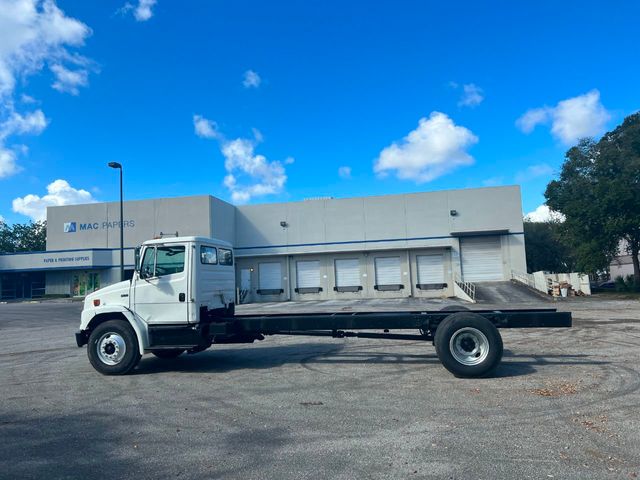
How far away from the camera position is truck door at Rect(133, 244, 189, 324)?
8.84 m

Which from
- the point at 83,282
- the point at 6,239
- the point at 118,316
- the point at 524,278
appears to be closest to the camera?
Result: the point at 118,316

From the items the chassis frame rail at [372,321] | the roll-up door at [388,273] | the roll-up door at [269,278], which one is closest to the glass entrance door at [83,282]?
the roll-up door at [269,278]

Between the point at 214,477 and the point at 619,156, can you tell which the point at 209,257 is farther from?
the point at 619,156

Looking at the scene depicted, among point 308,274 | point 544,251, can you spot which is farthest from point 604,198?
point 544,251

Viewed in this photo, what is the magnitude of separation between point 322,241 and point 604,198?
70.6 feet

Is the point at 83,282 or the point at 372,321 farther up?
the point at 83,282

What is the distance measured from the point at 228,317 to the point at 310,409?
372 centimetres

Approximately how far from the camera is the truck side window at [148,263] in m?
8.96

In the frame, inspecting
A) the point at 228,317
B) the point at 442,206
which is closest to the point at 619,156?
the point at 442,206

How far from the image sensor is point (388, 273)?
38.8 metres

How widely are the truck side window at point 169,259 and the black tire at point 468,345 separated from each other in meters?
5.11

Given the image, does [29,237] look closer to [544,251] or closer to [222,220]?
[222,220]

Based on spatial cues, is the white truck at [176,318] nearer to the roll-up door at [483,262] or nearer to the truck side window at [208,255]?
the truck side window at [208,255]

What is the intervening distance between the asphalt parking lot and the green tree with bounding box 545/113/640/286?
933 inches
